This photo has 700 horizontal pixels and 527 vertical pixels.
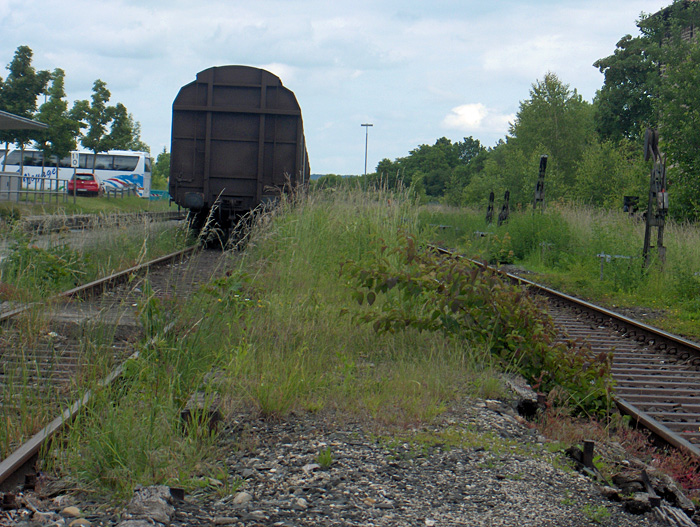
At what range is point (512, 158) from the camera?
48.3 m

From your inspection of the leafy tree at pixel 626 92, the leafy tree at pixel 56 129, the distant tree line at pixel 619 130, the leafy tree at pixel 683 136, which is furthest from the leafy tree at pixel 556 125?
the leafy tree at pixel 56 129

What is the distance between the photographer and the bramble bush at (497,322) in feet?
16.8

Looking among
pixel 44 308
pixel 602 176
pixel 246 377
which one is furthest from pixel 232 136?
pixel 602 176

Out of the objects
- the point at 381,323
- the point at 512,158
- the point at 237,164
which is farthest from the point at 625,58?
the point at 381,323

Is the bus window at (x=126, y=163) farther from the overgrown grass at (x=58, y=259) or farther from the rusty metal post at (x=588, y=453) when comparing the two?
the rusty metal post at (x=588, y=453)

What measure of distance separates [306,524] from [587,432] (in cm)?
235

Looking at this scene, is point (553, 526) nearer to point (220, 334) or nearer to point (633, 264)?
point (220, 334)

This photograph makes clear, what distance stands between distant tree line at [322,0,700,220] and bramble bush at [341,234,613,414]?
6373 mm

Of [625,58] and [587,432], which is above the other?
[625,58]

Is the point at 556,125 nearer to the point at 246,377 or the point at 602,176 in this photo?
the point at 602,176

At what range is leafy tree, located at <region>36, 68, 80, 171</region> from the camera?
38531 millimetres

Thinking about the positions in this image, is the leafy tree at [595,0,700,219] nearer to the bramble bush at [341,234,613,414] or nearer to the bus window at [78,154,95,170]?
the bramble bush at [341,234,613,414]

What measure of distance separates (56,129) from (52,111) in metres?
1.81

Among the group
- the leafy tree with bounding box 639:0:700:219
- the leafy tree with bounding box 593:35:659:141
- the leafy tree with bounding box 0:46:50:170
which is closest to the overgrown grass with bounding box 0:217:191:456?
the leafy tree with bounding box 639:0:700:219
